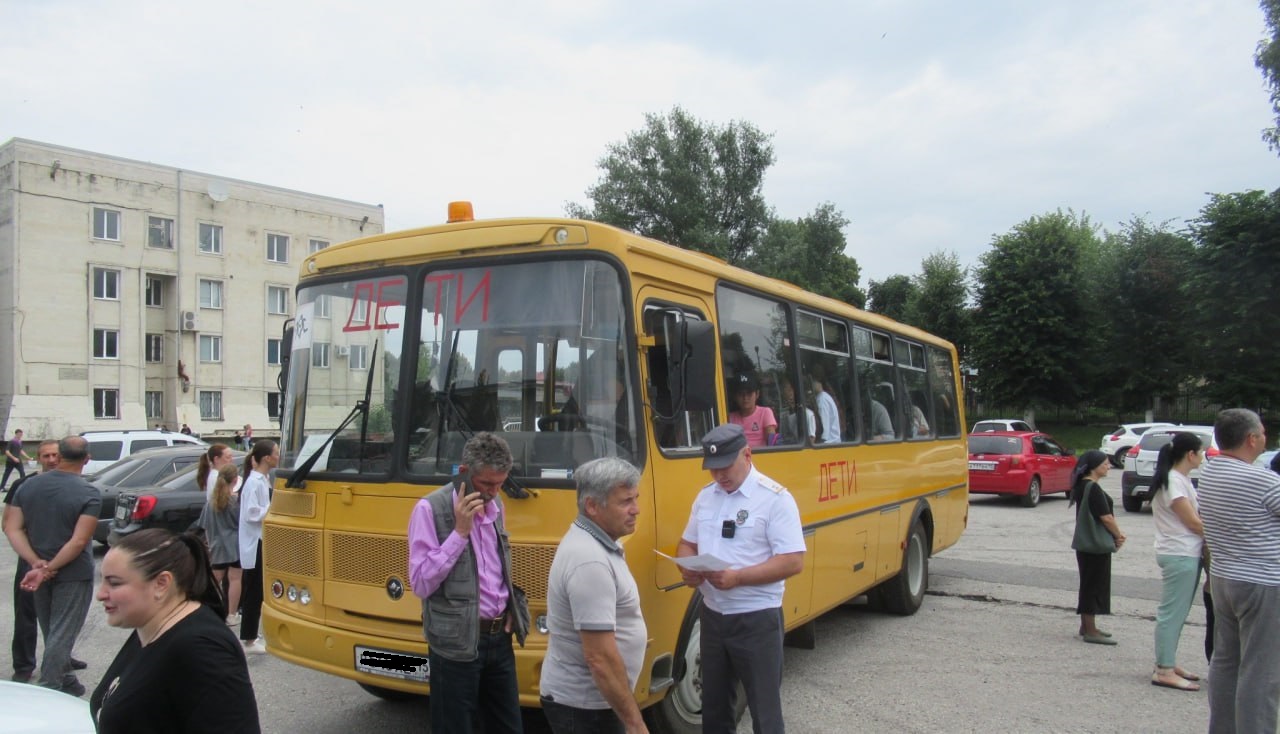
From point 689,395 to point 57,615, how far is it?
458 centimetres

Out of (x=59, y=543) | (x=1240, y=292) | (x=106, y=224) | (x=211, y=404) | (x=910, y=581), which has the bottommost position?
(x=910, y=581)

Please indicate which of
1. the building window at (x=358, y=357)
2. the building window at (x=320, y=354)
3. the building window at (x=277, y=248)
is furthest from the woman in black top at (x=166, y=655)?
the building window at (x=277, y=248)

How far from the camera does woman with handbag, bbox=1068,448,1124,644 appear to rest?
7828mm

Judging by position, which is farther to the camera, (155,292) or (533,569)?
(155,292)

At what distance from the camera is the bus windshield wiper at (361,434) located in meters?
5.20

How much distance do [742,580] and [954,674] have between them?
395 centimetres

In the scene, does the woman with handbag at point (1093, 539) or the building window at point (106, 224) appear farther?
the building window at point (106, 224)

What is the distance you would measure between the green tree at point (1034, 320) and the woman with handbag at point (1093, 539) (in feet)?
126

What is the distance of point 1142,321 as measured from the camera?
140ft

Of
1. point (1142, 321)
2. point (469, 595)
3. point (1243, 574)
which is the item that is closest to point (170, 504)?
point (469, 595)

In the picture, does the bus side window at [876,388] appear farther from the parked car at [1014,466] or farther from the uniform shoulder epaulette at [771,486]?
the parked car at [1014,466]

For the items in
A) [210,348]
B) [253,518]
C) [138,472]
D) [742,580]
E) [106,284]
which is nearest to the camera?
[742,580]

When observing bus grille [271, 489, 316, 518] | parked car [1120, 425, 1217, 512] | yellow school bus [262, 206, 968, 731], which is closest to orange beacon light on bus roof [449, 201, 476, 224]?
yellow school bus [262, 206, 968, 731]

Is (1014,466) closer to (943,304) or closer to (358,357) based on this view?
(358,357)
